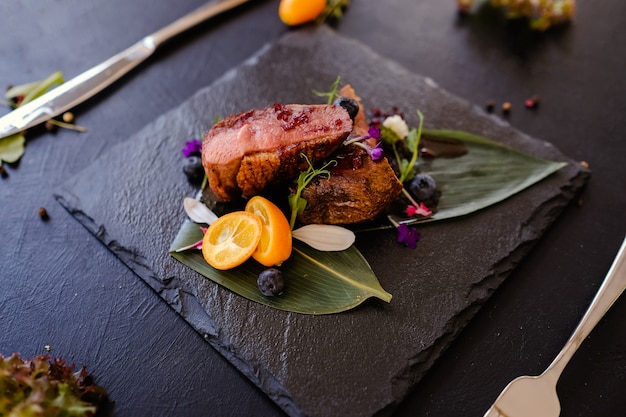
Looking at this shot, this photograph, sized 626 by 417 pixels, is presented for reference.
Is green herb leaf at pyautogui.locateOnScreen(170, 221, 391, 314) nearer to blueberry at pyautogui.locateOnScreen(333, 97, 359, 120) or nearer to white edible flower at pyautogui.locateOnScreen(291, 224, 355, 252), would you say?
white edible flower at pyautogui.locateOnScreen(291, 224, 355, 252)

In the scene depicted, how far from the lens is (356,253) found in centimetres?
348

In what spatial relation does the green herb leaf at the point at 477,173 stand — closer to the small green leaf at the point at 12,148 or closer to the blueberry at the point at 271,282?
the blueberry at the point at 271,282

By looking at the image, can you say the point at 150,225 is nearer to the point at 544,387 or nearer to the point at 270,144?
the point at 270,144

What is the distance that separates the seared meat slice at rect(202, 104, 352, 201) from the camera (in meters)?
3.28

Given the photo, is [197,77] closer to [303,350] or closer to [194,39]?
[194,39]

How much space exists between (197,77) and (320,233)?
6.43 feet

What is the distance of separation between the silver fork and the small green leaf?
3.47 m

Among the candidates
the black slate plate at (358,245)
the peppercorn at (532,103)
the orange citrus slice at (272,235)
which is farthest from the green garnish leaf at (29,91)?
the peppercorn at (532,103)

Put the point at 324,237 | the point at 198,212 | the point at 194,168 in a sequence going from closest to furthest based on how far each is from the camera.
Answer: the point at 324,237 → the point at 198,212 → the point at 194,168

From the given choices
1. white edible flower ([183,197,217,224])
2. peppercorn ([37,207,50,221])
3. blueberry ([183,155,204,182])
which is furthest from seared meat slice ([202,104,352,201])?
peppercorn ([37,207,50,221])

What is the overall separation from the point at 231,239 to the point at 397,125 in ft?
4.44

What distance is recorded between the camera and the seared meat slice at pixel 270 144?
3281mm

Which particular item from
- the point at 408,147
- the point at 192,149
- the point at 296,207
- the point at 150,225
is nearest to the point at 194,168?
the point at 192,149

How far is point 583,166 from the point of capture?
415 centimetres
